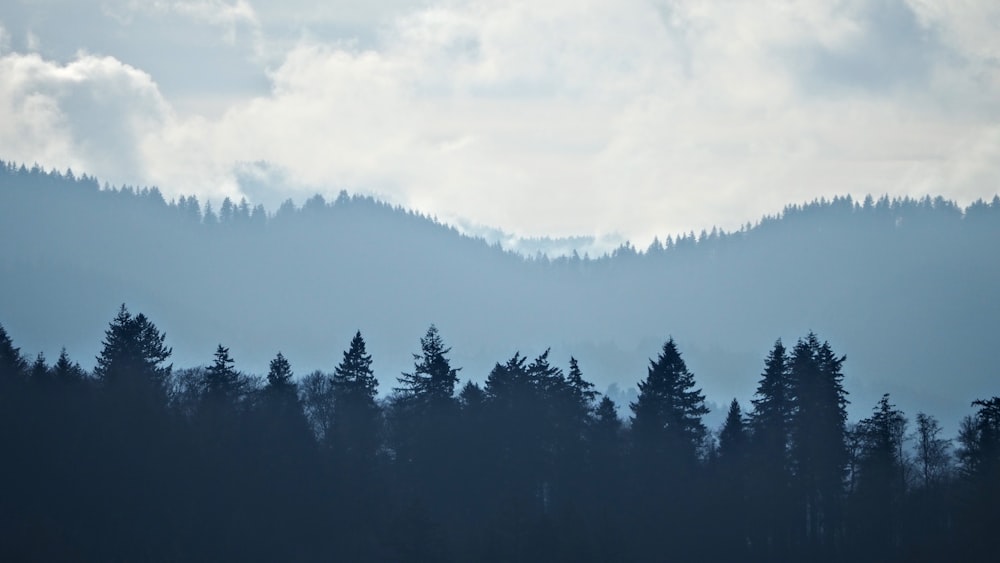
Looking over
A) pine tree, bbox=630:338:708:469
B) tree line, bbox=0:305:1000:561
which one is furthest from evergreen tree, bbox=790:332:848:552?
pine tree, bbox=630:338:708:469

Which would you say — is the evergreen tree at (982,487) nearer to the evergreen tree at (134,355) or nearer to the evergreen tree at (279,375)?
the evergreen tree at (279,375)

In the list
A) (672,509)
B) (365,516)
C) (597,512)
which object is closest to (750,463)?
(672,509)

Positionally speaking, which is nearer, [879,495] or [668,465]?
[879,495]

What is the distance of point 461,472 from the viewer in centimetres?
6300

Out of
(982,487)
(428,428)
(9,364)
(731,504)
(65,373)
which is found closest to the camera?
(982,487)

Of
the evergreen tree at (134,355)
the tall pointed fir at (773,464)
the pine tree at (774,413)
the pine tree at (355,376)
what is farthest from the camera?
the pine tree at (355,376)

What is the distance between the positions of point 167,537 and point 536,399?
66.6 ft

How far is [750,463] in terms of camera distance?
62.8m

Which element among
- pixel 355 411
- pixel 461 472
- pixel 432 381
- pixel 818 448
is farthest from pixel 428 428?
pixel 818 448

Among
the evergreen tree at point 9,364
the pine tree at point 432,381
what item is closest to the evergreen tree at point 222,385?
the pine tree at point 432,381

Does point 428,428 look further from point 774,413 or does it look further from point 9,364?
point 9,364

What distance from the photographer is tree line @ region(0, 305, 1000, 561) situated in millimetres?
53125

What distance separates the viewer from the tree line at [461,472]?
174ft

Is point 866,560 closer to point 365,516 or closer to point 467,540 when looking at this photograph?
point 467,540
